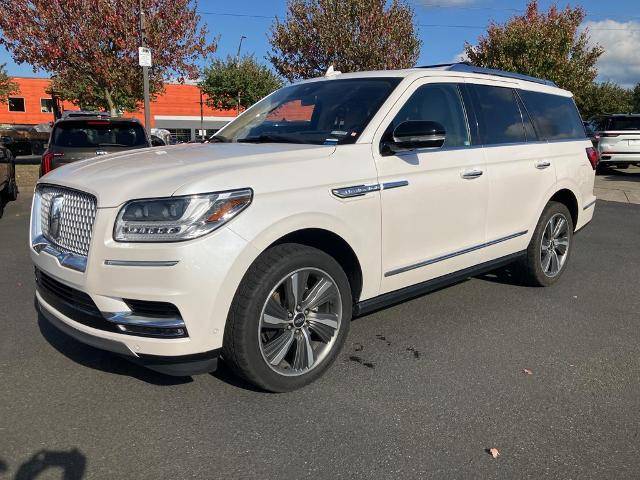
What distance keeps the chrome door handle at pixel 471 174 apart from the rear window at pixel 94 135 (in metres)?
6.11

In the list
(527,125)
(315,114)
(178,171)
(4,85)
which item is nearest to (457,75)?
Result: (527,125)

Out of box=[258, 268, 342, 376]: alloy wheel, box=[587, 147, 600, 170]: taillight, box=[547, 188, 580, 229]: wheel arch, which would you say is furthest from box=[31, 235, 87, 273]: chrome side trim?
box=[587, 147, 600, 170]: taillight

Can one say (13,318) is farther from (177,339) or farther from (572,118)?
(572,118)

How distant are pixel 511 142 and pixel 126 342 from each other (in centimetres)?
343

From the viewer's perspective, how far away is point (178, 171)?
286 cm

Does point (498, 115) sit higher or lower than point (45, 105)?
lower

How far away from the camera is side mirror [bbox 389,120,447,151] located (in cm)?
343

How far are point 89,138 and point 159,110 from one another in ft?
172

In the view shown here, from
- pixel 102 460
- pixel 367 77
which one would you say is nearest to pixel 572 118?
pixel 367 77

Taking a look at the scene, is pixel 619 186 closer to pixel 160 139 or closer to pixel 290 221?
pixel 160 139

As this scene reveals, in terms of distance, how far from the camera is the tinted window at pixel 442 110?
385 centimetres

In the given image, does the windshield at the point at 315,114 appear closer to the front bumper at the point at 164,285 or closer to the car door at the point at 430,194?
the car door at the point at 430,194

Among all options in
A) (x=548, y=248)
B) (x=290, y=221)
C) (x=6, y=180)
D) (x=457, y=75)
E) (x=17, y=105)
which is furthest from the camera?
(x=17, y=105)

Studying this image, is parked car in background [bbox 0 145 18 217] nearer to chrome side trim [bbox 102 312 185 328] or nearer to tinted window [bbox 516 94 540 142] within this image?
chrome side trim [bbox 102 312 185 328]
